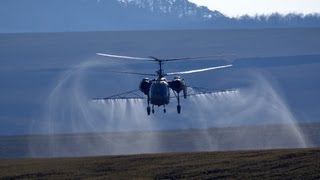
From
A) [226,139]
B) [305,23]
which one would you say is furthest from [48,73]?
[305,23]

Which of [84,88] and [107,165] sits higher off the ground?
[107,165]

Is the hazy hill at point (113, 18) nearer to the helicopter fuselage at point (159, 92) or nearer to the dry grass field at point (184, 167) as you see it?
the helicopter fuselage at point (159, 92)

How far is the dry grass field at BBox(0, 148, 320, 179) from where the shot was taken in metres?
29.3

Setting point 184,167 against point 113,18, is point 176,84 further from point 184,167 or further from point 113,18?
point 113,18

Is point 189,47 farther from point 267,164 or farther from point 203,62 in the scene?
point 267,164

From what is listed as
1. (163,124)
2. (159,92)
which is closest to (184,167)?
(159,92)

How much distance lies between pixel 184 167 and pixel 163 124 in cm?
2596

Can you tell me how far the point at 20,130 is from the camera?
55.6m

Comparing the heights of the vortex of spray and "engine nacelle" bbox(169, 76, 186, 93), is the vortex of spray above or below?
below

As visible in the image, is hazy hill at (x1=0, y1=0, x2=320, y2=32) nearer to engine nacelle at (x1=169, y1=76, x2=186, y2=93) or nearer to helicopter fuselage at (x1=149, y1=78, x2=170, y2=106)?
engine nacelle at (x1=169, y1=76, x2=186, y2=93)

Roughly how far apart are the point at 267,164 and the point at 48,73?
164 ft

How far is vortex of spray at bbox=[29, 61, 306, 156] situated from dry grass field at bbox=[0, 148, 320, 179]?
32.6 feet

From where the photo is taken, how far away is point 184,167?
3133cm

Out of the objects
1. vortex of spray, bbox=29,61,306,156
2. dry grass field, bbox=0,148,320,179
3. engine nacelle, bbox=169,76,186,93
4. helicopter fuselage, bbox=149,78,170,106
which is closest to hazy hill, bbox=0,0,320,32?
vortex of spray, bbox=29,61,306,156
